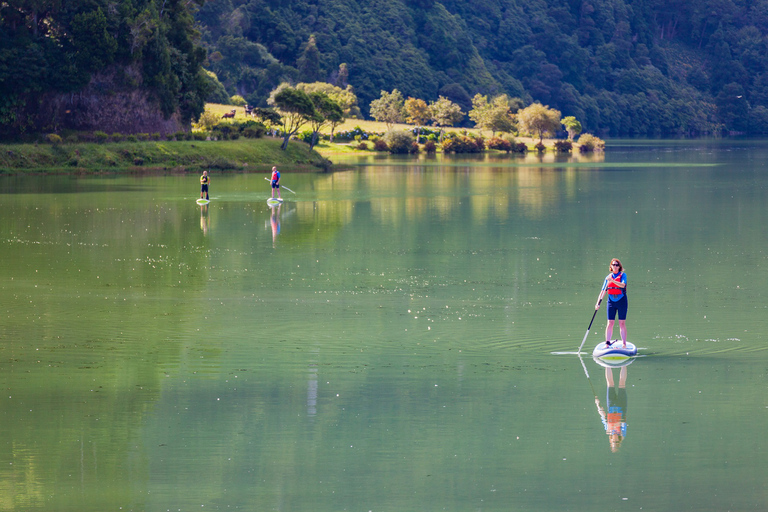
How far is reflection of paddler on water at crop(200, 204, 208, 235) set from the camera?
38.6 metres

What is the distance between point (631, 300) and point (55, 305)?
42.5 feet

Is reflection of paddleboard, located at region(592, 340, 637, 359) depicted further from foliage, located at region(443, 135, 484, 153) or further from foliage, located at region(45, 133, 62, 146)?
foliage, located at region(443, 135, 484, 153)

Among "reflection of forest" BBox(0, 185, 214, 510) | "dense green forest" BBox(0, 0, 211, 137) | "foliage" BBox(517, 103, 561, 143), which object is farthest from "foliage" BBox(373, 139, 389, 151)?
"reflection of forest" BBox(0, 185, 214, 510)

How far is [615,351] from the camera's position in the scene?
58.5ft

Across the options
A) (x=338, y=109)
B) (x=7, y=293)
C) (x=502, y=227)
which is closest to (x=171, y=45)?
(x=338, y=109)

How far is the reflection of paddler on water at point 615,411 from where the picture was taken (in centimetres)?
1386

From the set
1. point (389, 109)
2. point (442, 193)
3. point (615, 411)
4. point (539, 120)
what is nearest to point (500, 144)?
point (539, 120)

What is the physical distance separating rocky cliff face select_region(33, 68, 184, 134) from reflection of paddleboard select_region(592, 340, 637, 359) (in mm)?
76276

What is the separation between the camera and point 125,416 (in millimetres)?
14648

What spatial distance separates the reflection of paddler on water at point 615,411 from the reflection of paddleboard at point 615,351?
807 mm

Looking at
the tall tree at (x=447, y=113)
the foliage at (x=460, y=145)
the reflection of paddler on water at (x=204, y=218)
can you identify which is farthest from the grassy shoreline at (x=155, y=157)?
the tall tree at (x=447, y=113)

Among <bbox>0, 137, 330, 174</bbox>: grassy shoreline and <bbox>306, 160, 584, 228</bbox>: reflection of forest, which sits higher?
<bbox>0, 137, 330, 174</bbox>: grassy shoreline

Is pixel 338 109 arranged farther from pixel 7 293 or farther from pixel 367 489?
pixel 367 489

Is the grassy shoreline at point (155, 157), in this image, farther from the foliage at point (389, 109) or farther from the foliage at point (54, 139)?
the foliage at point (389, 109)
